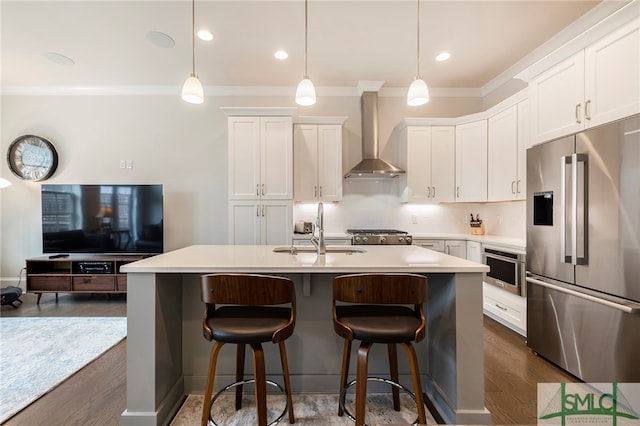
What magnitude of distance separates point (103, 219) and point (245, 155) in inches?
88.8

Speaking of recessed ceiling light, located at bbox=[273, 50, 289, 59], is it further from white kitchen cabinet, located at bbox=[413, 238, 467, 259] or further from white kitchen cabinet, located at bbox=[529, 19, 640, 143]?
white kitchen cabinet, located at bbox=[413, 238, 467, 259]

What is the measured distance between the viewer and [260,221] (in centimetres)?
368

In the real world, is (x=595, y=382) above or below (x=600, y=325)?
below

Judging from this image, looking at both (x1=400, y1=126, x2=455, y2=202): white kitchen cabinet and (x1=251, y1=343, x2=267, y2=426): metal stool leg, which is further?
(x1=400, y1=126, x2=455, y2=202): white kitchen cabinet

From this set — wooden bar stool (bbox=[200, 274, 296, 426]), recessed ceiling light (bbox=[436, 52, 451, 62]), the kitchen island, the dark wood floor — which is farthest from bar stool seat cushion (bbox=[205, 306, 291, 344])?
recessed ceiling light (bbox=[436, 52, 451, 62])

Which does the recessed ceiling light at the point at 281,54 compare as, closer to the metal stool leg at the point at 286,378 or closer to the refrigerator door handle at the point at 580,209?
the refrigerator door handle at the point at 580,209

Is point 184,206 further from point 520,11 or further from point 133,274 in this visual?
point 520,11

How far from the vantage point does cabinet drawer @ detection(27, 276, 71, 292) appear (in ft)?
12.2

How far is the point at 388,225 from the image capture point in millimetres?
4344

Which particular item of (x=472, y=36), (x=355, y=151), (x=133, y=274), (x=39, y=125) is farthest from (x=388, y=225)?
(x=39, y=125)

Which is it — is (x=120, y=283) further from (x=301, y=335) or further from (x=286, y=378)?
(x=286, y=378)

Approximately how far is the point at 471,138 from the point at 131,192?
4.77 m

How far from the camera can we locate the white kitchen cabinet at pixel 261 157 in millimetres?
3691

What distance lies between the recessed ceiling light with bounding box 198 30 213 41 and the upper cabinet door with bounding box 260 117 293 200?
3.68 ft
